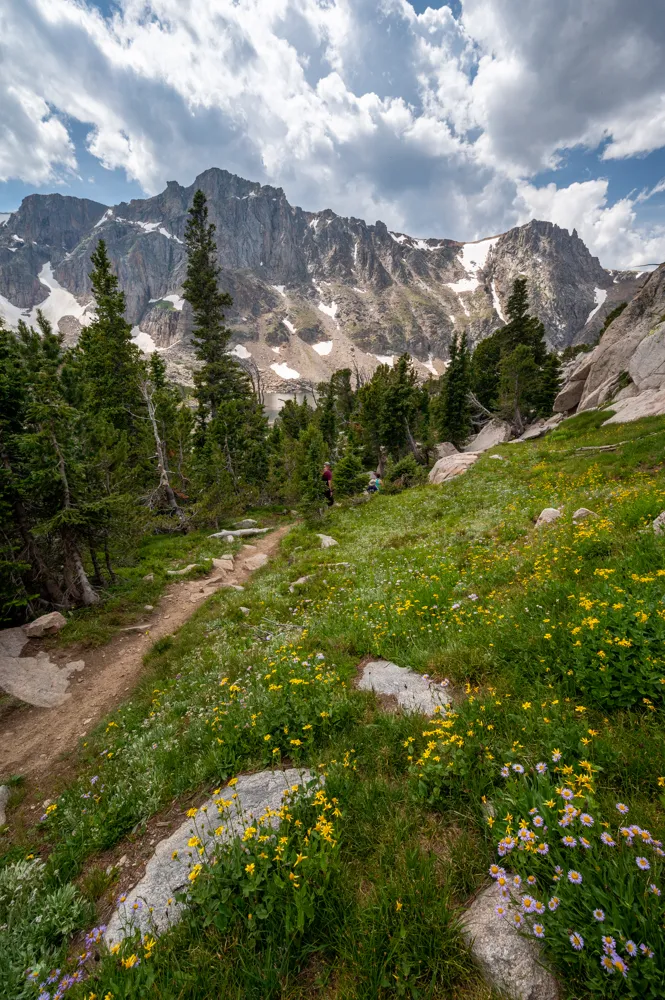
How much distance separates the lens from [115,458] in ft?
54.4

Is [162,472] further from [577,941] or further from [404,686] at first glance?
[577,941]

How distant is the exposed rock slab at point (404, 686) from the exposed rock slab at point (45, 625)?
449 inches

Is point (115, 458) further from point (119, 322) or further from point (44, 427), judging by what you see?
Answer: point (119, 322)

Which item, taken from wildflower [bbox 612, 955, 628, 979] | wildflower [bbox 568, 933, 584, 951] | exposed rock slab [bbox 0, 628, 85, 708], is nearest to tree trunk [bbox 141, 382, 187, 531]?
exposed rock slab [bbox 0, 628, 85, 708]

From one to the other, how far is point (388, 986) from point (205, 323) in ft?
136

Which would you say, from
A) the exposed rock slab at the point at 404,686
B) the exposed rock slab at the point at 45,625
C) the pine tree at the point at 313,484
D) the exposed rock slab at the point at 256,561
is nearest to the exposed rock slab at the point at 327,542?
the exposed rock slab at the point at 256,561

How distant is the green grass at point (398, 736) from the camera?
2.51m

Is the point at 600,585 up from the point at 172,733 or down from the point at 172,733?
up

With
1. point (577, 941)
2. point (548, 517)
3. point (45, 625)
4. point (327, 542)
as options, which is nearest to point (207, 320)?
point (327, 542)

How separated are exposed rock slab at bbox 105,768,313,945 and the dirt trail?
16.9 feet

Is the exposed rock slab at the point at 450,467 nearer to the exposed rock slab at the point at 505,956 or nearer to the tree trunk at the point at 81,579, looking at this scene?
the tree trunk at the point at 81,579

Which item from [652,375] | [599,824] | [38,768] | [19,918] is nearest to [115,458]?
[38,768]

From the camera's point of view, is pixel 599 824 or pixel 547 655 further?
pixel 547 655

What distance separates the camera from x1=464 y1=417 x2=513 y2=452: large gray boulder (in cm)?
4769
